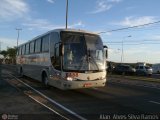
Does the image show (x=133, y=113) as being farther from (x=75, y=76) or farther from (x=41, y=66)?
(x=41, y=66)

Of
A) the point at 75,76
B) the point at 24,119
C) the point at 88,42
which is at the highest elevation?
the point at 88,42

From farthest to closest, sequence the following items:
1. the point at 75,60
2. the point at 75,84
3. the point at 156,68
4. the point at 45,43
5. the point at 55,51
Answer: the point at 156,68
the point at 45,43
the point at 55,51
the point at 75,60
the point at 75,84

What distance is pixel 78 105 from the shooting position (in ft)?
41.9

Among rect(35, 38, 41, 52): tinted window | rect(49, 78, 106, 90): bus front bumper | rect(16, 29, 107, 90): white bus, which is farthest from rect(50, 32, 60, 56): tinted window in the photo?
rect(35, 38, 41, 52): tinted window

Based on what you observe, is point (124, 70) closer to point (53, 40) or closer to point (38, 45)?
point (38, 45)

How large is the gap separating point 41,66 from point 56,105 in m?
7.59

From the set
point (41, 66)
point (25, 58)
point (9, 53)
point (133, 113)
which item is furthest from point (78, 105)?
point (9, 53)

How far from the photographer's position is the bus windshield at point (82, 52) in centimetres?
1567

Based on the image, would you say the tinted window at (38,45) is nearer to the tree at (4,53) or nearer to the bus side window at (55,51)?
the bus side window at (55,51)

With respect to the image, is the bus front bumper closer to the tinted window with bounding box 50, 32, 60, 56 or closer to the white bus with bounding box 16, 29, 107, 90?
the white bus with bounding box 16, 29, 107, 90

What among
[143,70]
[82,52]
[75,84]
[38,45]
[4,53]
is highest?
[4,53]

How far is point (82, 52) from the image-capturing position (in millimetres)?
15891

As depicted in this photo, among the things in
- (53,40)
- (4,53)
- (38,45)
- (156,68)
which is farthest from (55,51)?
(4,53)

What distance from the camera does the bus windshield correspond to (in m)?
15.7
